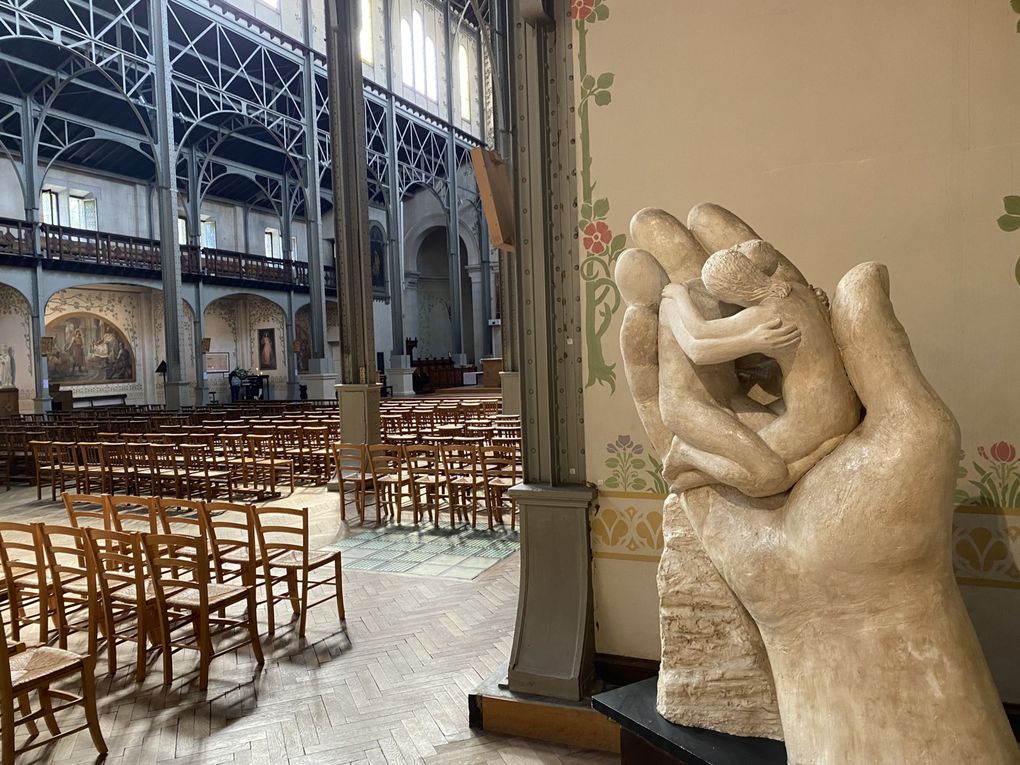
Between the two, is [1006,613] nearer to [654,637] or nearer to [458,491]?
[654,637]

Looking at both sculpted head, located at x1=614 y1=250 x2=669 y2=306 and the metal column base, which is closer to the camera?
sculpted head, located at x1=614 y1=250 x2=669 y2=306

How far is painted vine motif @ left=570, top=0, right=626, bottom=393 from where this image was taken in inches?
105

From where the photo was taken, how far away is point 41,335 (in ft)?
53.8

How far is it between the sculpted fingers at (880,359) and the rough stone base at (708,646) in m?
0.58

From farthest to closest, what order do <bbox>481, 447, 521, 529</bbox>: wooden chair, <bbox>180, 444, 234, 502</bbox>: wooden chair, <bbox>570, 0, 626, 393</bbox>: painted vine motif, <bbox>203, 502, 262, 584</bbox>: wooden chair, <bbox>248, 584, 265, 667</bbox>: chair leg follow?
<bbox>180, 444, 234, 502</bbox>: wooden chair < <bbox>481, 447, 521, 529</bbox>: wooden chair < <bbox>203, 502, 262, 584</bbox>: wooden chair < <bbox>248, 584, 265, 667</bbox>: chair leg < <bbox>570, 0, 626, 393</bbox>: painted vine motif

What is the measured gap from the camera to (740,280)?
1.45m

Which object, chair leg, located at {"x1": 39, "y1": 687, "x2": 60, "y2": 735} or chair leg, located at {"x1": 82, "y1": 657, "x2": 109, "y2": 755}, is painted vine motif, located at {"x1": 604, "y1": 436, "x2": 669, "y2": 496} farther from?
chair leg, located at {"x1": 39, "y1": 687, "x2": 60, "y2": 735}

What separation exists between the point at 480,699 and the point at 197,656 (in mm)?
1768

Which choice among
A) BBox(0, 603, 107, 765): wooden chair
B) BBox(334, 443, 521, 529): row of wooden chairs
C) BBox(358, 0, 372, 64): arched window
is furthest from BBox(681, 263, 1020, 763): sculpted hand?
BBox(358, 0, 372, 64): arched window

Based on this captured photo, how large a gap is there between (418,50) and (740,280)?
25354mm

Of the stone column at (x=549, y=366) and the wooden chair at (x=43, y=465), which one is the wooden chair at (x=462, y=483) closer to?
the stone column at (x=549, y=366)

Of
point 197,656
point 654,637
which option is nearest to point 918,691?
point 654,637

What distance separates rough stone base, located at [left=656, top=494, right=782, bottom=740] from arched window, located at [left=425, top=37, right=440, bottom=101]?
83.0 feet

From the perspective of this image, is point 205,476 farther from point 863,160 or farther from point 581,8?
point 863,160
